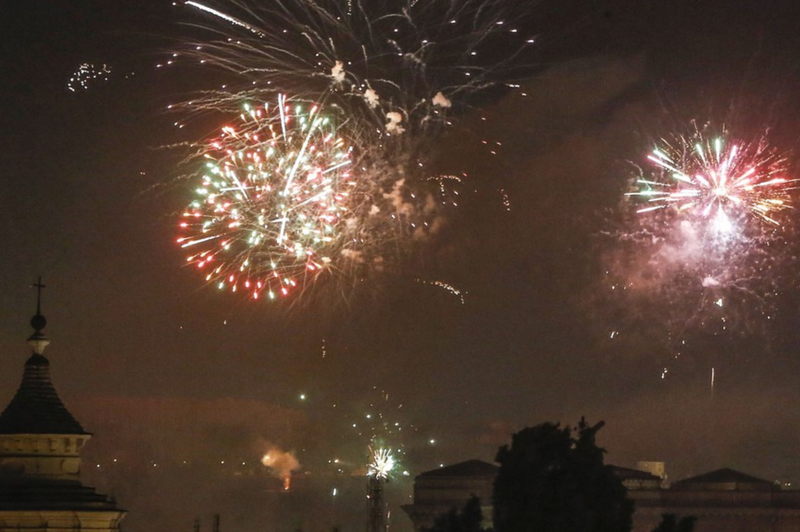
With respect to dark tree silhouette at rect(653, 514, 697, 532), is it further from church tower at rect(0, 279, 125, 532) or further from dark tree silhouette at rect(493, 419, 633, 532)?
church tower at rect(0, 279, 125, 532)

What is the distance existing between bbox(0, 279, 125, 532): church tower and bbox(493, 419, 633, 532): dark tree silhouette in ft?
51.8

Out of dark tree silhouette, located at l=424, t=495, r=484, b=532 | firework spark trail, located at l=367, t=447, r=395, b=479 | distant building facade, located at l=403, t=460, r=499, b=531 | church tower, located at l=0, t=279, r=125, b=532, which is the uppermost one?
distant building facade, located at l=403, t=460, r=499, b=531

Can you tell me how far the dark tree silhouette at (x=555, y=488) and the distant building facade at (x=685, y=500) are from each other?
229ft

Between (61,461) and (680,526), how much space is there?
1971cm

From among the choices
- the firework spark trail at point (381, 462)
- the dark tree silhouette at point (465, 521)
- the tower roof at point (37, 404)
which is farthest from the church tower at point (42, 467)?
the firework spark trail at point (381, 462)

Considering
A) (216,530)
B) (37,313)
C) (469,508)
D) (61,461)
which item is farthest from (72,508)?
(216,530)

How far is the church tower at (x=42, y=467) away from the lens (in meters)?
51.4

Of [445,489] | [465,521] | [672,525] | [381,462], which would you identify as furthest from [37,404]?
[445,489]

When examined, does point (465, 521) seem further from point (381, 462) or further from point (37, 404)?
point (381, 462)

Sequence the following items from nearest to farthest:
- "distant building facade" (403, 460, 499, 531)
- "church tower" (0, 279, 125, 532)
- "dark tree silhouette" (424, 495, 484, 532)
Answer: "dark tree silhouette" (424, 495, 484, 532), "church tower" (0, 279, 125, 532), "distant building facade" (403, 460, 499, 531)

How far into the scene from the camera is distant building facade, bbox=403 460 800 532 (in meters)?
111

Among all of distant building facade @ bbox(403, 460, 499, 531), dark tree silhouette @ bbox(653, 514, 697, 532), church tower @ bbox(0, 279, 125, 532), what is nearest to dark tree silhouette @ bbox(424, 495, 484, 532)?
dark tree silhouette @ bbox(653, 514, 697, 532)

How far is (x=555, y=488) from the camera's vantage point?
3994 centimetres

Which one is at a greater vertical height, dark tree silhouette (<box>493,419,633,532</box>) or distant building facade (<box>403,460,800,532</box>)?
distant building facade (<box>403,460,800,532</box>)
